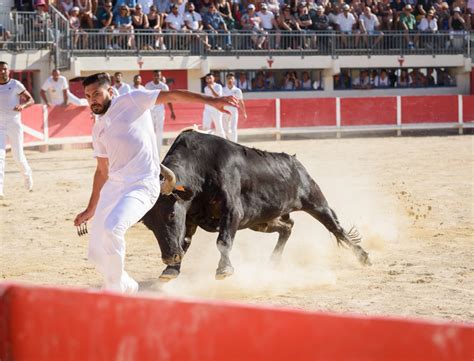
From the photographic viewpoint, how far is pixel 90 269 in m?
7.94

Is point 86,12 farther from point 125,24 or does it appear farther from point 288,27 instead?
point 288,27

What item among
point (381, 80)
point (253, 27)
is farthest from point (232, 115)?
point (381, 80)

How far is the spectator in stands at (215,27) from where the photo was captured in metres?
26.1

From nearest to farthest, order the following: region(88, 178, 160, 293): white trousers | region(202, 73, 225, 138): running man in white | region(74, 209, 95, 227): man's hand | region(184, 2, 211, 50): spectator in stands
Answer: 1. region(88, 178, 160, 293): white trousers
2. region(74, 209, 95, 227): man's hand
3. region(202, 73, 225, 138): running man in white
4. region(184, 2, 211, 50): spectator in stands

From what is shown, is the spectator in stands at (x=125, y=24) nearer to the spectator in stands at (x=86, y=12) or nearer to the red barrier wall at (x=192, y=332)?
the spectator in stands at (x=86, y=12)

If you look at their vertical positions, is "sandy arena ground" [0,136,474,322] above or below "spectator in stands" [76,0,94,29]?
below

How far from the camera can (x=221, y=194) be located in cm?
698

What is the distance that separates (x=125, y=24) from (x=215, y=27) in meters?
2.92

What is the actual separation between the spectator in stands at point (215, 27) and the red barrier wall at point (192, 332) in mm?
23911

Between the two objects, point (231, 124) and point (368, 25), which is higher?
point (368, 25)

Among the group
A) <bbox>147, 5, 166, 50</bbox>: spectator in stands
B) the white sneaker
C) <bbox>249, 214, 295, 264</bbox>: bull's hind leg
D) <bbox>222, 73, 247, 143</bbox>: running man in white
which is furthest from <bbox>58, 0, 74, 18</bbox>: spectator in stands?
<bbox>249, 214, 295, 264</bbox>: bull's hind leg

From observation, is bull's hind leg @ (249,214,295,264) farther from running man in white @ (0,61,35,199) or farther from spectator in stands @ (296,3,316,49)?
spectator in stands @ (296,3,316,49)

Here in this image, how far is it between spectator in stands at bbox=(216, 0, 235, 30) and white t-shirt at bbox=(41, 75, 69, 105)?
6839 mm

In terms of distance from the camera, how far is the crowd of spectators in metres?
24.4
